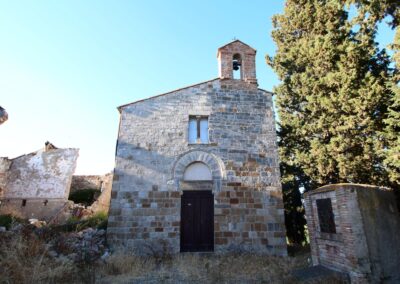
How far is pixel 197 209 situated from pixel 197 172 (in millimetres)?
1447

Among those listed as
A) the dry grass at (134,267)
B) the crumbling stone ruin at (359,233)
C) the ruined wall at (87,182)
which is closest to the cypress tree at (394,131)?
the crumbling stone ruin at (359,233)

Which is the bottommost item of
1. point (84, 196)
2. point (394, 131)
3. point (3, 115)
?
point (84, 196)

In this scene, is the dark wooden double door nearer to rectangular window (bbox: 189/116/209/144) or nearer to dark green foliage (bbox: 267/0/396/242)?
rectangular window (bbox: 189/116/209/144)

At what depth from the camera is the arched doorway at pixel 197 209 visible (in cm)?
995

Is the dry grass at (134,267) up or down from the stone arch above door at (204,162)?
down

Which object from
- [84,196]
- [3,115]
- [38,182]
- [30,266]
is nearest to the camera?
[3,115]

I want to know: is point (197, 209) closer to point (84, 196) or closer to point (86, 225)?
point (86, 225)

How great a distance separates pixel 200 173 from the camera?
1066 cm

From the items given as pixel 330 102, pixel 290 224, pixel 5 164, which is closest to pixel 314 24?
pixel 330 102

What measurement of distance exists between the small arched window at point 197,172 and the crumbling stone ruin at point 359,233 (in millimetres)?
4228

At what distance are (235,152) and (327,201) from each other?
4.22 meters

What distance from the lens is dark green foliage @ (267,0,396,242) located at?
898cm

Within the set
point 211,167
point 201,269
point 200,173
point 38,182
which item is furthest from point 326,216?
point 38,182

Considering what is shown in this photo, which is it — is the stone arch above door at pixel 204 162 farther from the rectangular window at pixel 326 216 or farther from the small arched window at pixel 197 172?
the rectangular window at pixel 326 216
